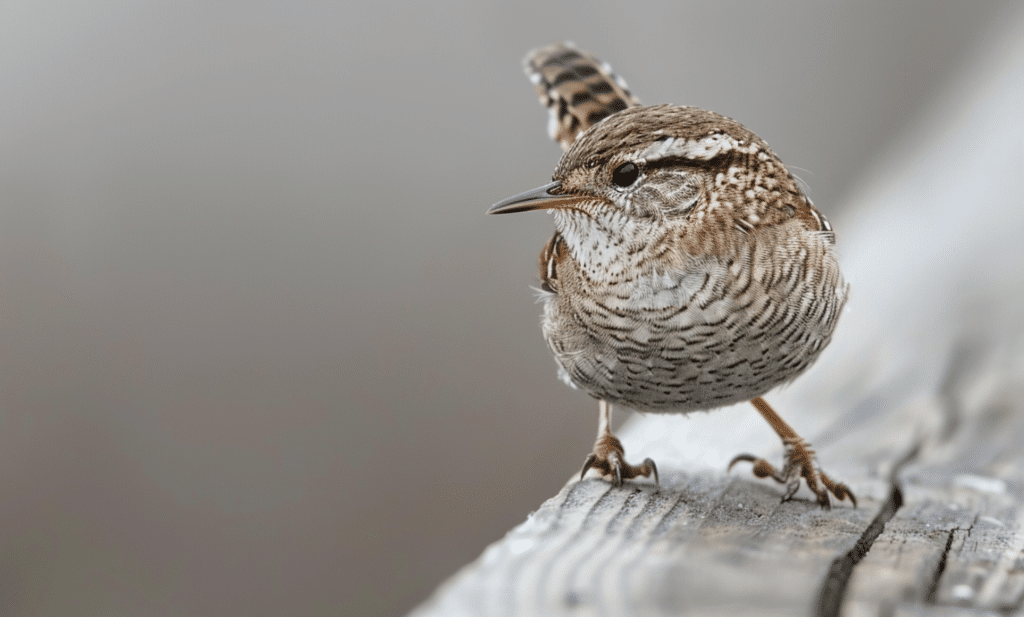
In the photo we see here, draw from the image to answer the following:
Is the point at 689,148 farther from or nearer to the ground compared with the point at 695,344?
farther from the ground

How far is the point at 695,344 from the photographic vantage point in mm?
2395

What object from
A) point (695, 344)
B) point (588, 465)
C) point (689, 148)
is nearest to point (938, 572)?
point (695, 344)

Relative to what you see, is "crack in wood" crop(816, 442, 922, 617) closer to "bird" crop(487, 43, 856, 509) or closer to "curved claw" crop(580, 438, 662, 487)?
"bird" crop(487, 43, 856, 509)

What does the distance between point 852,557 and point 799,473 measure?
787mm

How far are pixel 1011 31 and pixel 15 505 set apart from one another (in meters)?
6.24

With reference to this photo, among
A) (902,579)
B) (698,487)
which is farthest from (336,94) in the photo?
(902,579)

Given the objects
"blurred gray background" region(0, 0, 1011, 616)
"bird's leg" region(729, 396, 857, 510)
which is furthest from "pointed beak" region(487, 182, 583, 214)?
"blurred gray background" region(0, 0, 1011, 616)

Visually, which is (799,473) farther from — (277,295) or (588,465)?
(277,295)

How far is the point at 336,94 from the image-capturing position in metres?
8.95

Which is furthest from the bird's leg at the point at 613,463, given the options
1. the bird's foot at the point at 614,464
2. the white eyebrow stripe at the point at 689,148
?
the white eyebrow stripe at the point at 689,148

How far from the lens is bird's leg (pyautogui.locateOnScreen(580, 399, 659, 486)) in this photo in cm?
221

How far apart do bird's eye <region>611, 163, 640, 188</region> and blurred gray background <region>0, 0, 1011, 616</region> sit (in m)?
2.90

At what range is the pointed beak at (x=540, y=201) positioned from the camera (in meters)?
2.58

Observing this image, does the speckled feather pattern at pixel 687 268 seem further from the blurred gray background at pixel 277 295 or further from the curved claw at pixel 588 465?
the blurred gray background at pixel 277 295
